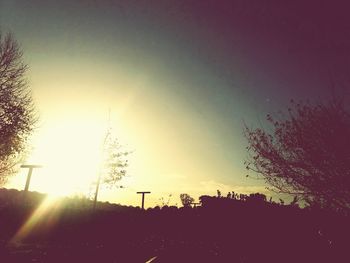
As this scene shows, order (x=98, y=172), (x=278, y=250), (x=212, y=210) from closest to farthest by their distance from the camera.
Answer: (x=278, y=250) < (x=212, y=210) < (x=98, y=172)

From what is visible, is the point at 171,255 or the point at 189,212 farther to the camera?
the point at 189,212

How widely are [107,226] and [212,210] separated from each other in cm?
605

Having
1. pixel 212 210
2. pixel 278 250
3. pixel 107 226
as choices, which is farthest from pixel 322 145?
pixel 107 226

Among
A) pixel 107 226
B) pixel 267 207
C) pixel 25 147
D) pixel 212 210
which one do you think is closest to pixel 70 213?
pixel 107 226

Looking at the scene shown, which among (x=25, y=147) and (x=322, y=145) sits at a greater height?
(x=25, y=147)

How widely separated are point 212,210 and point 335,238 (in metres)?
8.54

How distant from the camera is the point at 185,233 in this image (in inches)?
759

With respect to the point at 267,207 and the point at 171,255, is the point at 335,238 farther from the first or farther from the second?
the point at 171,255

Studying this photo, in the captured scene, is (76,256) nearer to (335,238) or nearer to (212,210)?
(335,238)

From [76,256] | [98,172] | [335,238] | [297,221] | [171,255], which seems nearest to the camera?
[171,255]

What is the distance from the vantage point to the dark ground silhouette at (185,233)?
34.1 ft

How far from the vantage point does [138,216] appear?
1902 centimetres

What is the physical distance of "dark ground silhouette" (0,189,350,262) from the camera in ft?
34.1

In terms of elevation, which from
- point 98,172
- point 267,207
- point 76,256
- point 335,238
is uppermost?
point 98,172
